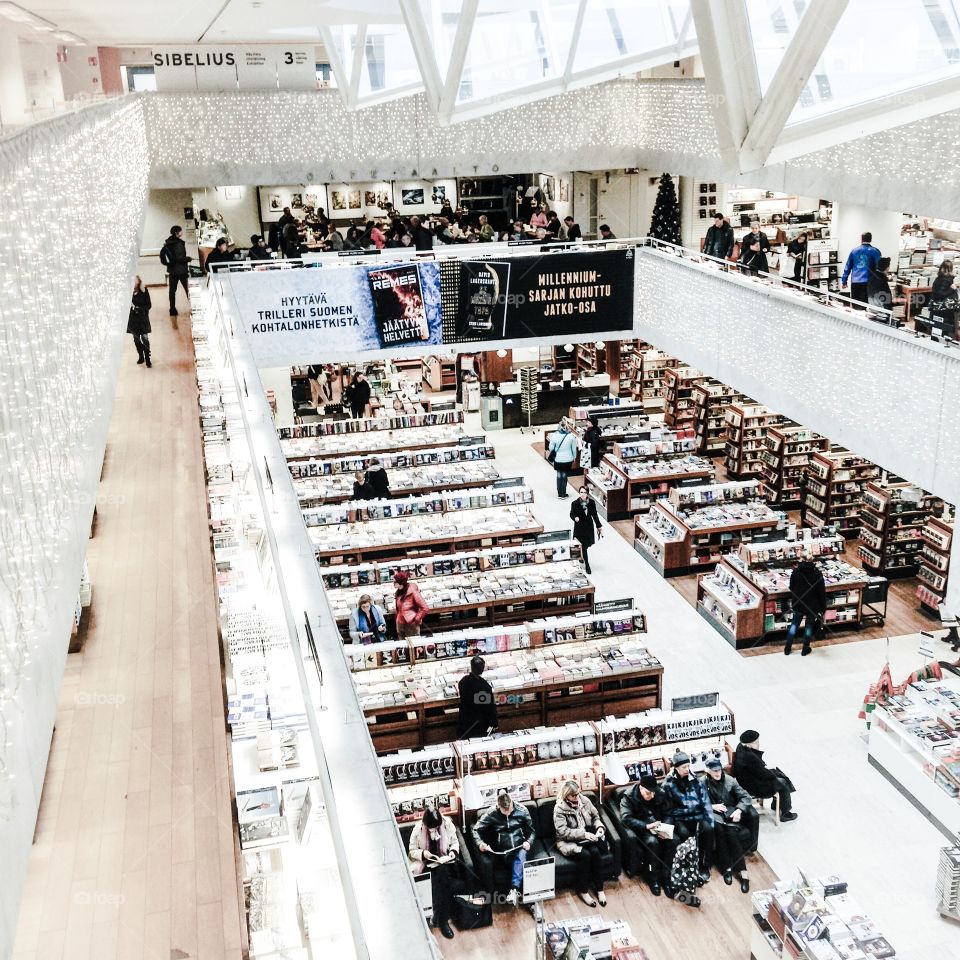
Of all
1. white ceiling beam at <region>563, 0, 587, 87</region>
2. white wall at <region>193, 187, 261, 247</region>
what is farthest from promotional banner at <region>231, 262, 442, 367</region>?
white wall at <region>193, 187, 261, 247</region>

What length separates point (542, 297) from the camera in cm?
1920

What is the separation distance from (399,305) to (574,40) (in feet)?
18.7

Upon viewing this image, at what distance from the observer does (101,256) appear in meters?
6.59

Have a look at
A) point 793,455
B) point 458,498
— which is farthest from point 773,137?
point 793,455

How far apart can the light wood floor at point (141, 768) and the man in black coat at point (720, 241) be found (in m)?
10.8

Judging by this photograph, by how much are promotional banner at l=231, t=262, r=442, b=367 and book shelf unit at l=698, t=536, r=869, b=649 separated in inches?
303

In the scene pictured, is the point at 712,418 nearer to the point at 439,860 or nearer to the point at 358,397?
the point at 358,397

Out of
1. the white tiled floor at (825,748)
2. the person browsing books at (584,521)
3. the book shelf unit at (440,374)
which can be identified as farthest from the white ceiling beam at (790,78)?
the book shelf unit at (440,374)

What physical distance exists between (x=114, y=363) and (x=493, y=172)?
14.8 metres

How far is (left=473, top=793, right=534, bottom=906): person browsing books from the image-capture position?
8.52 m

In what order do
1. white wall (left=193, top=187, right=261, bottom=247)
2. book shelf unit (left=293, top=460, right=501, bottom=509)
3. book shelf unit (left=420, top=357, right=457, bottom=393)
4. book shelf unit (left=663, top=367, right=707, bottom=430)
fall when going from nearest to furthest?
book shelf unit (left=293, top=460, right=501, bottom=509), book shelf unit (left=663, top=367, right=707, bottom=430), book shelf unit (left=420, top=357, right=457, bottom=393), white wall (left=193, top=187, right=261, bottom=247)

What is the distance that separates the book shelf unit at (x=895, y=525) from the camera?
1432 cm

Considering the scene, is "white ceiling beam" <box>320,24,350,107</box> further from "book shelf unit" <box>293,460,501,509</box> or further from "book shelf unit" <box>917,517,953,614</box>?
"book shelf unit" <box>917,517,953,614</box>

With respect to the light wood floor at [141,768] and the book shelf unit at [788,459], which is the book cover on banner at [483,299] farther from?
the light wood floor at [141,768]
